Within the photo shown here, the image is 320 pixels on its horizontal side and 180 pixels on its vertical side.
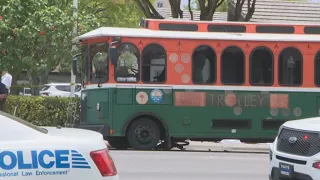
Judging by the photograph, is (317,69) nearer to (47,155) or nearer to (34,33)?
(34,33)

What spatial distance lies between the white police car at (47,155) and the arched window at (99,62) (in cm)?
774

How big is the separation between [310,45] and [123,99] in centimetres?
486

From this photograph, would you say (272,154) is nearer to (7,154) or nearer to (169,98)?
(7,154)

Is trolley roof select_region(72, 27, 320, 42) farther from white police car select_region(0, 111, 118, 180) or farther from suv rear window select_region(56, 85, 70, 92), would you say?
suv rear window select_region(56, 85, 70, 92)

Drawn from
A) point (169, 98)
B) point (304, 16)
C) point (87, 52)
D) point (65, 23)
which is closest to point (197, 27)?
point (169, 98)

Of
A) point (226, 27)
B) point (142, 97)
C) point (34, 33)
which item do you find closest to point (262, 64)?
point (226, 27)

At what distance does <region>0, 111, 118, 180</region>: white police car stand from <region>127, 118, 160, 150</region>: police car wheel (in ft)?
25.0

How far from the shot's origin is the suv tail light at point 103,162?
5266 millimetres

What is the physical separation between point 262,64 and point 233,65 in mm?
733

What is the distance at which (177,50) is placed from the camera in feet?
43.3

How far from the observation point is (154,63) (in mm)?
13219

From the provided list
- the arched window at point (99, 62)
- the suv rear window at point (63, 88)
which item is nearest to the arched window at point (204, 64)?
the arched window at point (99, 62)

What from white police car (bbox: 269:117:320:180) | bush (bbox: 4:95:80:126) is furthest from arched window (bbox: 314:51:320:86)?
bush (bbox: 4:95:80:126)

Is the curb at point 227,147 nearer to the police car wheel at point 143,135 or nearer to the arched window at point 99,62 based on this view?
the police car wheel at point 143,135
